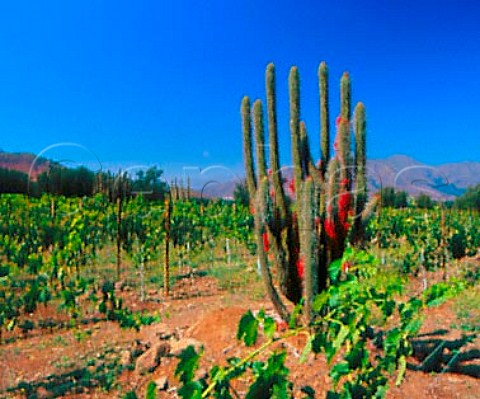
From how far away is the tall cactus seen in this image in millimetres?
4902

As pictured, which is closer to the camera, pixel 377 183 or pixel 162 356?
pixel 162 356

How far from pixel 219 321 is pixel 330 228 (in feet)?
4.99

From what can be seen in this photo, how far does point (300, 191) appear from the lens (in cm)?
504

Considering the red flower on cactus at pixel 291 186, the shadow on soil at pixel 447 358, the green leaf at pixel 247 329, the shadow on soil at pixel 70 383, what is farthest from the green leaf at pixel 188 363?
the red flower on cactus at pixel 291 186

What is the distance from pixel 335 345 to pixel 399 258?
983 centimetres

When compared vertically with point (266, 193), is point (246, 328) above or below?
below

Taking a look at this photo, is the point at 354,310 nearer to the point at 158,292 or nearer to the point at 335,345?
the point at 335,345

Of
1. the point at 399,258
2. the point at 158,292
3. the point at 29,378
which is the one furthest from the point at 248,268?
the point at 29,378

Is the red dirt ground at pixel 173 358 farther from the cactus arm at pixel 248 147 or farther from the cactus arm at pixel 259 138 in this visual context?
the cactus arm at pixel 259 138

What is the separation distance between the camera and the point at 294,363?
4.36m

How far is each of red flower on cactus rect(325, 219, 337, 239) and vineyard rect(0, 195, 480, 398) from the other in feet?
1.08

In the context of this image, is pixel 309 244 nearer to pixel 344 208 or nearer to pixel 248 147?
pixel 344 208

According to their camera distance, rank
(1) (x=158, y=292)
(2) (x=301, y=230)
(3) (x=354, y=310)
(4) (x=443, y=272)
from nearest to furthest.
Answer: (3) (x=354, y=310), (2) (x=301, y=230), (1) (x=158, y=292), (4) (x=443, y=272)

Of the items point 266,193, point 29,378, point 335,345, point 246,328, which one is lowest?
point 29,378
